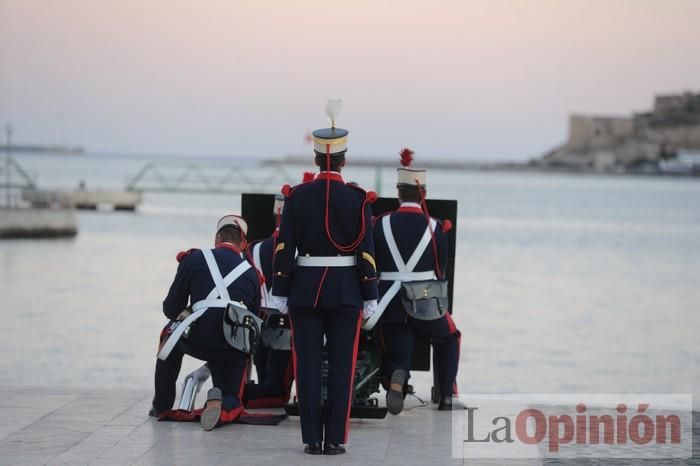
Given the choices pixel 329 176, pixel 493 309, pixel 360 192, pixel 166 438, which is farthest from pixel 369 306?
pixel 493 309

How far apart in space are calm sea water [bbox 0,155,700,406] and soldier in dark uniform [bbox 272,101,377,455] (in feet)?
22.0

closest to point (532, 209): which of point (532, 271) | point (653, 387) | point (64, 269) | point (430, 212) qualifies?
point (532, 271)

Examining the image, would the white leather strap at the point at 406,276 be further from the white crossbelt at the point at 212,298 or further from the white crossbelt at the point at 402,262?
the white crossbelt at the point at 212,298

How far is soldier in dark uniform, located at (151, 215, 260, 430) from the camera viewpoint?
8594 millimetres

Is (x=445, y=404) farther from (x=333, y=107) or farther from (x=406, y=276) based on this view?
(x=333, y=107)

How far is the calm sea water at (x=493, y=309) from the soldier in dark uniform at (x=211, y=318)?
20.0 ft

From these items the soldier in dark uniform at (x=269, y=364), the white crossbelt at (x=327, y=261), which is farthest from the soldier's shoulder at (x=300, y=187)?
the soldier in dark uniform at (x=269, y=364)

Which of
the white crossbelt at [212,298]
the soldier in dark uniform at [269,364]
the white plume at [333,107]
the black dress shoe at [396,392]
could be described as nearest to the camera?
the white plume at [333,107]

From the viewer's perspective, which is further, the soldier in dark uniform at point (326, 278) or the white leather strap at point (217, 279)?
the white leather strap at point (217, 279)

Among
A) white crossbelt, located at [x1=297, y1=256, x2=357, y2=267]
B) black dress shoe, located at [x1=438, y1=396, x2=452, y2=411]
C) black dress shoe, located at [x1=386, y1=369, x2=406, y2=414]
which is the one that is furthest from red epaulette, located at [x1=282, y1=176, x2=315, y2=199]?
black dress shoe, located at [x1=438, y1=396, x2=452, y2=411]

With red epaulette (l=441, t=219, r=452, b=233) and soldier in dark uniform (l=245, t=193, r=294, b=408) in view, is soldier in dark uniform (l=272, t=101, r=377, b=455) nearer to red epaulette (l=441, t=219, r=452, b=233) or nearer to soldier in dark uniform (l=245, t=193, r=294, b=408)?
soldier in dark uniform (l=245, t=193, r=294, b=408)

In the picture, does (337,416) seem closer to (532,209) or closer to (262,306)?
(262,306)

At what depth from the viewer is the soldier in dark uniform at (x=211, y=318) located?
8594 mm

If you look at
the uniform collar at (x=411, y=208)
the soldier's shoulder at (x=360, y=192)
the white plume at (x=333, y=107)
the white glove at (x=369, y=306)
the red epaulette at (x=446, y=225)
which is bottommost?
the white glove at (x=369, y=306)
